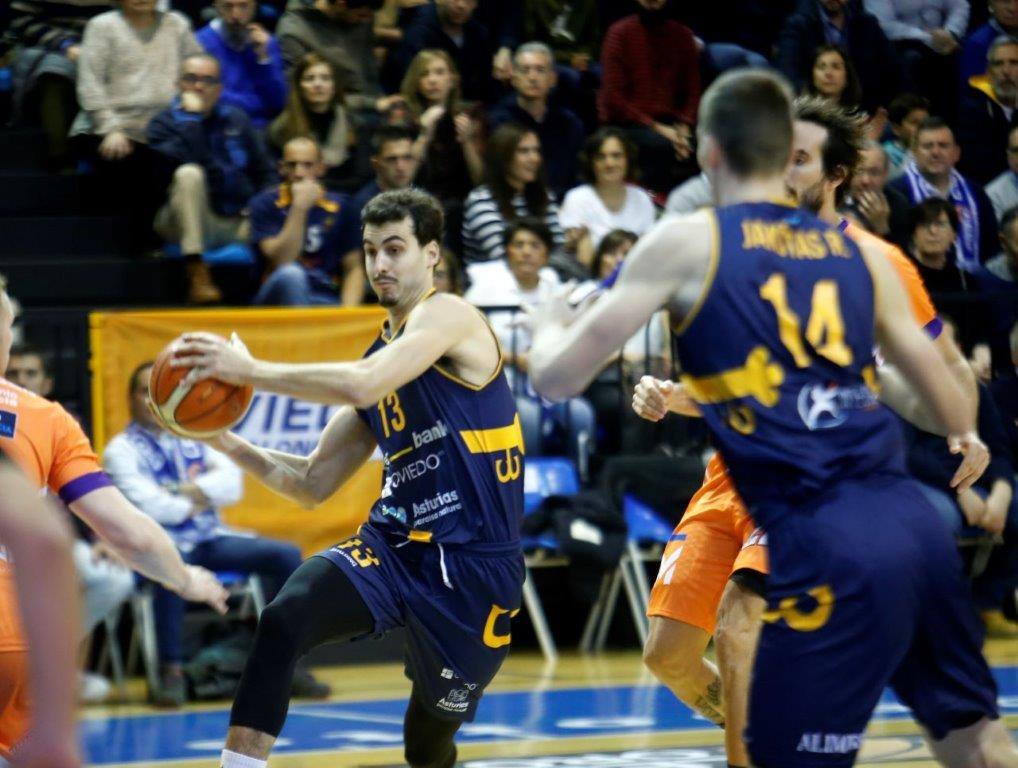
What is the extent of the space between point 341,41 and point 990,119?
5.01m

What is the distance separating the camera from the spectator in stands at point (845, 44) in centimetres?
1360

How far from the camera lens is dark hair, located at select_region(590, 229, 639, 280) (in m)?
10.7

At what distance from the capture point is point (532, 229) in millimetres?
10594

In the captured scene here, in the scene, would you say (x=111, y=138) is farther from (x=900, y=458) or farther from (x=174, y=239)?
(x=900, y=458)

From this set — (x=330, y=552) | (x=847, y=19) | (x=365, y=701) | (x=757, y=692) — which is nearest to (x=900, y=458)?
(x=757, y=692)

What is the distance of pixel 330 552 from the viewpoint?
5750 mm

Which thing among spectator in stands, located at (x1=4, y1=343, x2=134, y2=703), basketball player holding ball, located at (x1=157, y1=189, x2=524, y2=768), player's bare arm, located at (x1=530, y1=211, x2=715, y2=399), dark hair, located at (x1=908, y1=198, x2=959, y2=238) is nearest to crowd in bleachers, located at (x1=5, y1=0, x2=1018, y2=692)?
dark hair, located at (x1=908, y1=198, x2=959, y2=238)

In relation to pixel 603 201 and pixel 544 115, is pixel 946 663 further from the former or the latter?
pixel 544 115

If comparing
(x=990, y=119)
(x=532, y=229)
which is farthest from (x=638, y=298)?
(x=990, y=119)

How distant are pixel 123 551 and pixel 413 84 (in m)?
7.80

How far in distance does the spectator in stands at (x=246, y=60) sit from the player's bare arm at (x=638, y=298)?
779cm

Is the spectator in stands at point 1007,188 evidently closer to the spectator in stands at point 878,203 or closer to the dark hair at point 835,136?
the spectator in stands at point 878,203

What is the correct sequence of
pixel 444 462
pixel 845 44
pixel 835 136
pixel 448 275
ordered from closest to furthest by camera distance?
pixel 835 136 < pixel 444 462 < pixel 448 275 < pixel 845 44

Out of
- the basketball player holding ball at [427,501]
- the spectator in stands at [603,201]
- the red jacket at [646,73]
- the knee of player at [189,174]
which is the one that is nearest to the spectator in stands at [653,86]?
the red jacket at [646,73]
